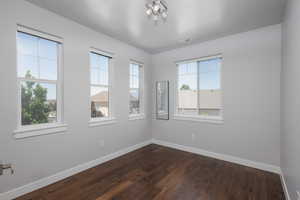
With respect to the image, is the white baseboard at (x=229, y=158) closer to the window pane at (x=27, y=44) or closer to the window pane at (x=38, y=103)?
the window pane at (x=38, y=103)

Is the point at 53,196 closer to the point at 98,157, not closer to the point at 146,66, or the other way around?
the point at 98,157

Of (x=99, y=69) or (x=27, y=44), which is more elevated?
(x=27, y=44)

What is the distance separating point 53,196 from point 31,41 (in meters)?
2.38

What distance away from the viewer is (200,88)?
3.62 meters

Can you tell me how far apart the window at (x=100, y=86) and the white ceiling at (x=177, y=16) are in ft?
2.01

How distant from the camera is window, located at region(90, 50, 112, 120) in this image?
2986 mm

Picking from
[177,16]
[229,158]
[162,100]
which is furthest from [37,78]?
[229,158]

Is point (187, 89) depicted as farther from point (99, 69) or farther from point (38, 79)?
point (38, 79)

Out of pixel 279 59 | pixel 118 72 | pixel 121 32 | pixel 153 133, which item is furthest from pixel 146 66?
pixel 279 59

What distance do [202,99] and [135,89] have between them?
1889mm

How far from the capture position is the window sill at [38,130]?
1.94m

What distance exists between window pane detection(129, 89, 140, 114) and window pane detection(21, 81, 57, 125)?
6.18 feet

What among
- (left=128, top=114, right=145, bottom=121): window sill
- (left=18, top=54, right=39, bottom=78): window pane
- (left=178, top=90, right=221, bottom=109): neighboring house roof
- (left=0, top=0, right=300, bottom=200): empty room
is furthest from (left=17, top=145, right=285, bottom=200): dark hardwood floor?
(left=18, top=54, right=39, bottom=78): window pane

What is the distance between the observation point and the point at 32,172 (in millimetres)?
2059
